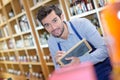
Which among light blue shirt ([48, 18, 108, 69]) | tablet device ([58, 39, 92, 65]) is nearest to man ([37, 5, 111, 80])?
light blue shirt ([48, 18, 108, 69])

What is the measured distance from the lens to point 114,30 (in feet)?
0.70

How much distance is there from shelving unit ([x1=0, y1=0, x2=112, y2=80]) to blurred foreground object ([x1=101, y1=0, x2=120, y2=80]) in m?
2.13

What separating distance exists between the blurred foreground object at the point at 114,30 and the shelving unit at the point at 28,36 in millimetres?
2132

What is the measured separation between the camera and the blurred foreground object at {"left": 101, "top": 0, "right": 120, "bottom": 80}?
21 centimetres

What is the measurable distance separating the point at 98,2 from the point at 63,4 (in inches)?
21.7

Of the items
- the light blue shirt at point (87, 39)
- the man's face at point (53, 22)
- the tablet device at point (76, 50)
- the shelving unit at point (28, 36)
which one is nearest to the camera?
the tablet device at point (76, 50)

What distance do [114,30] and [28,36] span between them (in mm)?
3962

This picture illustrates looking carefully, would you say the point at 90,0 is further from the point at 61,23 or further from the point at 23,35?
the point at 23,35

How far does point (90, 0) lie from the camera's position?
2.47 meters

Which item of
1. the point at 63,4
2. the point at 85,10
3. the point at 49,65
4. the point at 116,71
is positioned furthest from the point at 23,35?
the point at 116,71

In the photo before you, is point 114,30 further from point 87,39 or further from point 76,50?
point 87,39

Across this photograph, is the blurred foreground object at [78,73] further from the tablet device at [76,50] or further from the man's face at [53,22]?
the man's face at [53,22]

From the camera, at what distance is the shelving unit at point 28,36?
8.94 ft

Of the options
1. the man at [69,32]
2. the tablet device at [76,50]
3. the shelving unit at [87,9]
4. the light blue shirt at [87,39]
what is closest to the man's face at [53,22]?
the man at [69,32]
